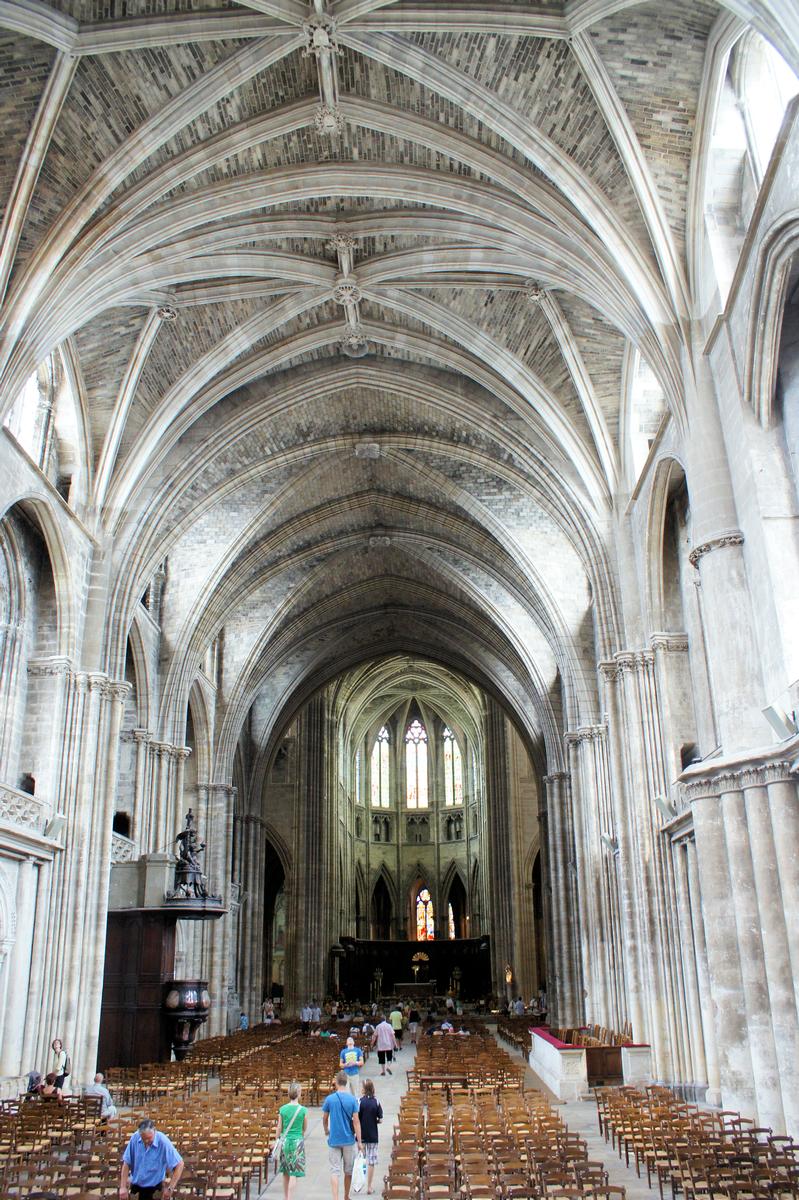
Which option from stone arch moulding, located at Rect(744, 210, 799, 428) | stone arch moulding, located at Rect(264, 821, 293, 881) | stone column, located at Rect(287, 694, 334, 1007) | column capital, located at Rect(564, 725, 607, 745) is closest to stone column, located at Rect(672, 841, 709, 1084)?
column capital, located at Rect(564, 725, 607, 745)

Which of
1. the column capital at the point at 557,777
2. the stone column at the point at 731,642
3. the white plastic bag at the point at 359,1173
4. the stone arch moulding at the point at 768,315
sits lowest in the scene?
the white plastic bag at the point at 359,1173

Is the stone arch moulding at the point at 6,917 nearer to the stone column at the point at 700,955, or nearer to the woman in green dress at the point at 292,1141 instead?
the woman in green dress at the point at 292,1141

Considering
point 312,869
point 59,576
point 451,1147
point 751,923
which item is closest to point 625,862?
point 751,923

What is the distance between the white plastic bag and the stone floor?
1.29ft

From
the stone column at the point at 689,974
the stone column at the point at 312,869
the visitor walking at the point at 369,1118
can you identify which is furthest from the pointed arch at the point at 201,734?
the visitor walking at the point at 369,1118

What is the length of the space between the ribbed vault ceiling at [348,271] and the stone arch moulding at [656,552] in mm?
1539

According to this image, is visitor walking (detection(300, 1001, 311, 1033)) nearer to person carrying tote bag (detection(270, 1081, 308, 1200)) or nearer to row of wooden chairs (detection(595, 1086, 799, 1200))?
row of wooden chairs (detection(595, 1086, 799, 1200))

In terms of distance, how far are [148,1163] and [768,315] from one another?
11268 mm

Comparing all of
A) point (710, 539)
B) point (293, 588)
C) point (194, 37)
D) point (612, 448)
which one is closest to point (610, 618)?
point (612, 448)

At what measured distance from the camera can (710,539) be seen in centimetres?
1438

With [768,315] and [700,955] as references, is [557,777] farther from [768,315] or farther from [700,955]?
[768,315]

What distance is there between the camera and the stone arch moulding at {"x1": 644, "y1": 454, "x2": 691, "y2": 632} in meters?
19.8

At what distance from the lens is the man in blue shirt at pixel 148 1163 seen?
750cm

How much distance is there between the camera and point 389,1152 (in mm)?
12969
